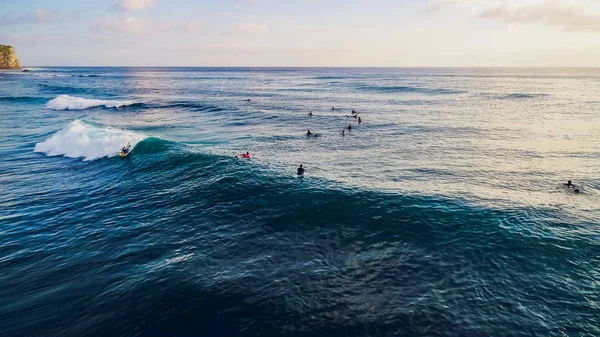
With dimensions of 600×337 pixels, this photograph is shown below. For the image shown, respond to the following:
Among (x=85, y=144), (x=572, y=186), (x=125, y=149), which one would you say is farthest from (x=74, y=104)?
(x=572, y=186)

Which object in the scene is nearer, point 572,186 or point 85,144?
point 572,186

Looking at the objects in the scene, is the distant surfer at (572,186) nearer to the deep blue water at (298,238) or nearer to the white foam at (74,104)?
the deep blue water at (298,238)

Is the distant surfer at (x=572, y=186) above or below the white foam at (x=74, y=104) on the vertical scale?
below

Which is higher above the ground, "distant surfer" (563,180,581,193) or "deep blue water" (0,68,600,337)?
"distant surfer" (563,180,581,193)

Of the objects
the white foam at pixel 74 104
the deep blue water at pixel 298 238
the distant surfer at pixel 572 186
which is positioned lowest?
the deep blue water at pixel 298 238

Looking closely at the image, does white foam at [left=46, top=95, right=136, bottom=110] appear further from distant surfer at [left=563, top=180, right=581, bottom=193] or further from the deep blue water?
distant surfer at [left=563, top=180, right=581, bottom=193]

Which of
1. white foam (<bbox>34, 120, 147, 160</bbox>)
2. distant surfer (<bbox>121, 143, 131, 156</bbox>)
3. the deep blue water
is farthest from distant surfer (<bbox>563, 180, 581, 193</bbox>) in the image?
white foam (<bbox>34, 120, 147, 160</bbox>)

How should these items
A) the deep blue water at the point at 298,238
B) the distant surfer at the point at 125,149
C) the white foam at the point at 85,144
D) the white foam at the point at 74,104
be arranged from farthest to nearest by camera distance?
the white foam at the point at 74,104, the white foam at the point at 85,144, the distant surfer at the point at 125,149, the deep blue water at the point at 298,238

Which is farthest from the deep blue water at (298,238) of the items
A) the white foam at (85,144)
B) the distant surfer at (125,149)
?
the distant surfer at (125,149)

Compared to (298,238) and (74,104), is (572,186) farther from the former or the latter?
(74,104)
